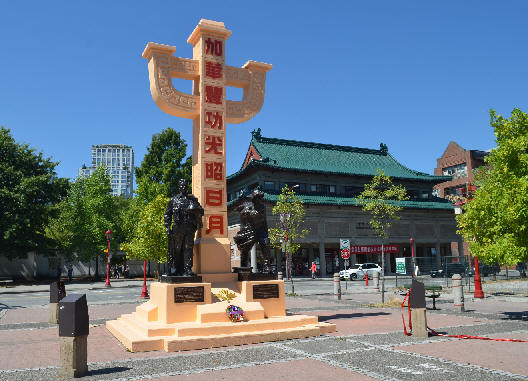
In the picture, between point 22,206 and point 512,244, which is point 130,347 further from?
point 22,206

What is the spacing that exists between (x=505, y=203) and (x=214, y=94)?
27.9ft

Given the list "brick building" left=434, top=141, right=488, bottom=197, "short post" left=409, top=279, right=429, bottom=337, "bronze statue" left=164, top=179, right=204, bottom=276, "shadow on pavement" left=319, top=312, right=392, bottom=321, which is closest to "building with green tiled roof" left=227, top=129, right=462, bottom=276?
"brick building" left=434, top=141, right=488, bottom=197

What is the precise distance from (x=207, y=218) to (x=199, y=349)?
371 centimetres

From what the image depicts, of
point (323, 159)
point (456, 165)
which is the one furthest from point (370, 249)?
point (456, 165)

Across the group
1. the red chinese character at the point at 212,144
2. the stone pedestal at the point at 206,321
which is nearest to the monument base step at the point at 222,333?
the stone pedestal at the point at 206,321

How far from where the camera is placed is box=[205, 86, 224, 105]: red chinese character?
12.0 meters

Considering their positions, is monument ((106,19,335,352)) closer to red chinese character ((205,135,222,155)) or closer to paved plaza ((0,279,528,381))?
red chinese character ((205,135,222,155))

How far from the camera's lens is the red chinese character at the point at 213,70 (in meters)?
12.2

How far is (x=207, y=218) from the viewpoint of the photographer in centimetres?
1138

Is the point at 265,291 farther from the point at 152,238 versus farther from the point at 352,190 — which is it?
the point at 352,190

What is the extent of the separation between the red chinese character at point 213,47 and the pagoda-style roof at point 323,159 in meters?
31.5

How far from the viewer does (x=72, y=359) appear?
6.61m

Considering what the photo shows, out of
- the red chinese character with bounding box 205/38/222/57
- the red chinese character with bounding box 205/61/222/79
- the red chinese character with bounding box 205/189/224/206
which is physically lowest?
the red chinese character with bounding box 205/189/224/206

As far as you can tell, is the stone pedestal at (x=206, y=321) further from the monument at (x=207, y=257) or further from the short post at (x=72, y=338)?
the short post at (x=72, y=338)
